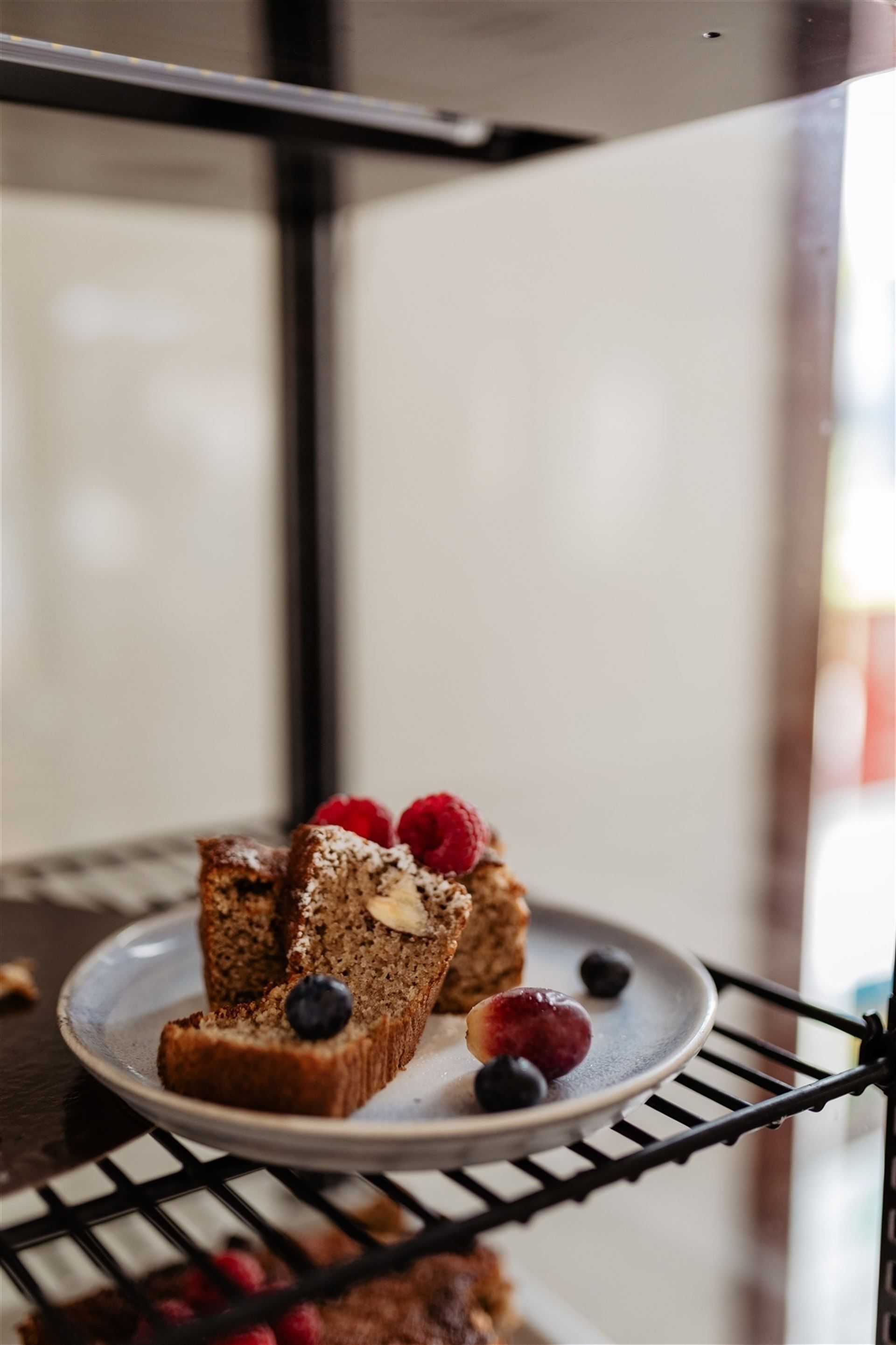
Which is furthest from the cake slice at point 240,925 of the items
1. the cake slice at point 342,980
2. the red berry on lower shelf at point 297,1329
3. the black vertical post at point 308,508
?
the black vertical post at point 308,508

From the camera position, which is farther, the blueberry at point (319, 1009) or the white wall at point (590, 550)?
the white wall at point (590, 550)

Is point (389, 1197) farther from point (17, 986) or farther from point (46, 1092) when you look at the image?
point (17, 986)

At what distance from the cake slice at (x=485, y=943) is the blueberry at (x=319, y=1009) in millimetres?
236

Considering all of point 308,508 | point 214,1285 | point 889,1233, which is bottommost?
point 214,1285

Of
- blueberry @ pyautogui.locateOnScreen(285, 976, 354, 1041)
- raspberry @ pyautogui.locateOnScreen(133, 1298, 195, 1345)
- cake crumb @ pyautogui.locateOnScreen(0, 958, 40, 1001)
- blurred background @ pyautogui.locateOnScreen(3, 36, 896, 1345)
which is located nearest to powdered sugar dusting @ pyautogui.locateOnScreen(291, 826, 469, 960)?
blueberry @ pyautogui.locateOnScreen(285, 976, 354, 1041)

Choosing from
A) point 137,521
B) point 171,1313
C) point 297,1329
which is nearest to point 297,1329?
point 297,1329

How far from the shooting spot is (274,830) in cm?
149

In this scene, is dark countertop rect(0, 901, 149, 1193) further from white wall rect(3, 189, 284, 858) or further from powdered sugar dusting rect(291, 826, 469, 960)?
white wall rect(3, 189, 284, 858)

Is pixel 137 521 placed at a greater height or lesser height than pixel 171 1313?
greater

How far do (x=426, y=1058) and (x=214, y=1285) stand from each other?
0.40 meters

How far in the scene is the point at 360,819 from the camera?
0.98m

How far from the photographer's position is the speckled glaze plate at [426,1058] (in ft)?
2.20

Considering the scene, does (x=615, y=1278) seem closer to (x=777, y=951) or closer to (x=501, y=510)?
(x=777, y=951)

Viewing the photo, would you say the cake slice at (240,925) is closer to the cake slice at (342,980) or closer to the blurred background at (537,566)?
the cake slice at (342,980)
